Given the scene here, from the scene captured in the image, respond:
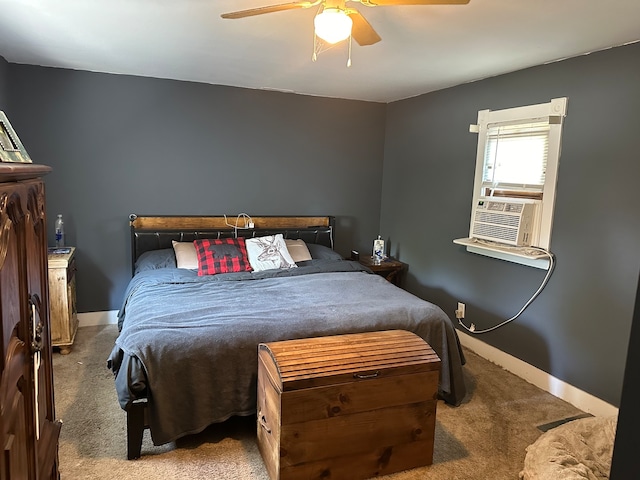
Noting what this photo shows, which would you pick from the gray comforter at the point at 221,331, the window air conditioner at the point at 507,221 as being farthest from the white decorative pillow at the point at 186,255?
the window air conditioner at the point at 507,221

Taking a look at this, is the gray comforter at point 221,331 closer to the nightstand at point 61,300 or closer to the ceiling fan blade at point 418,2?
the nightstand at point 61,300

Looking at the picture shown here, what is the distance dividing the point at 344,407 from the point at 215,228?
104 inches

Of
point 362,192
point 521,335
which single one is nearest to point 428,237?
point 362,192

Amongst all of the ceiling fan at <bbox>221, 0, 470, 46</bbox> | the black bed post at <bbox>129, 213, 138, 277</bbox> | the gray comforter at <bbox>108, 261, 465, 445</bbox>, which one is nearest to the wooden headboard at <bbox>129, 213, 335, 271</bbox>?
the black bed post at <bbox>129, 213, 138, 277</bbox>

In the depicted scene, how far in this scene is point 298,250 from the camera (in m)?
4.25

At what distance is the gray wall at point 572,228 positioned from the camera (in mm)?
2742

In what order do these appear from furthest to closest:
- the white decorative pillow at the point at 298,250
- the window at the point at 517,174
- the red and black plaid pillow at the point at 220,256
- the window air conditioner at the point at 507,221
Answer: the white decorative pillow at the point at 298,250 < the red and black plaid pillow at the point at 220,256 < the window air conditioner at the point at 507,221 < the window at the point at 517,174

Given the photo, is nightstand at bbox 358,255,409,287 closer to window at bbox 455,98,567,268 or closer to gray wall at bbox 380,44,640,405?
gray wall at bbox 380,44,640,405

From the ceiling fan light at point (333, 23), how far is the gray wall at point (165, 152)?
2.68 m

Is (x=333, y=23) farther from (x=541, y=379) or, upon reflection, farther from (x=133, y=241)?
(x=133, y=241)

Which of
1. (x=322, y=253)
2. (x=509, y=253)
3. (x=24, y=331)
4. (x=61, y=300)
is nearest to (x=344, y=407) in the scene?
(x=24, y=331)

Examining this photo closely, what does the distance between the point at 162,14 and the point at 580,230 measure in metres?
2.81

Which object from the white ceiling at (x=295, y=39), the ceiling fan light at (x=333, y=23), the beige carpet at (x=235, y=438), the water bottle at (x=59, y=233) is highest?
the white ceiling at (x=295, y=39)

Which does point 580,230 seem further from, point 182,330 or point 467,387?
point 182,330
